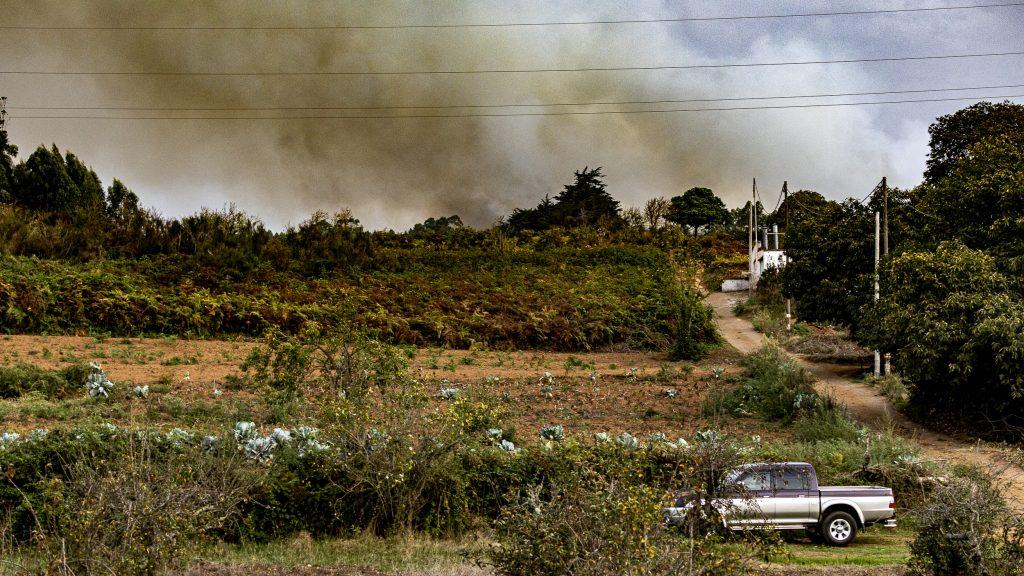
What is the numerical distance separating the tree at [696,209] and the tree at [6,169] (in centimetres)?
5222

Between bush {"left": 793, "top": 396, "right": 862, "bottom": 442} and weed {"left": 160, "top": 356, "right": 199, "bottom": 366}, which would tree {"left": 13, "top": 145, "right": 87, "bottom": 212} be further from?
bush {"left": 793, "top": 396, "right": 862, "bottom": 442}

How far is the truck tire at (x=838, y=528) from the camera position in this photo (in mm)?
10617

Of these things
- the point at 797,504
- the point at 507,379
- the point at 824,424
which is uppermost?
the point at 507,379

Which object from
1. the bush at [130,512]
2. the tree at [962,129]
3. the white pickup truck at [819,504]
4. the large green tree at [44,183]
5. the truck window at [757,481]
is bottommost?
the white pickup truck at [819,504]

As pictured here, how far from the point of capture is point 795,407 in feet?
56.1

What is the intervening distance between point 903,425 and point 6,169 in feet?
145

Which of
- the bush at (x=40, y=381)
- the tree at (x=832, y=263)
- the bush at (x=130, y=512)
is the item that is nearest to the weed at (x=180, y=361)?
Result: the bush at (x=40, y=381)

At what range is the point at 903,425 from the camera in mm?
18891

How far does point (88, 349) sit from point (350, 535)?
628 inches

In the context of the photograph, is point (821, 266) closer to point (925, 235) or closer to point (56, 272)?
point (925, 235)

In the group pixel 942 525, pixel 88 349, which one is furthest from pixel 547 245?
pixel 942 525

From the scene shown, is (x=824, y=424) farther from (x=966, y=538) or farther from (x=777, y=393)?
(x=966, y=538)

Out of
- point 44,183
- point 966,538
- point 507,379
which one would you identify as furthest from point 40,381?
point 44,183

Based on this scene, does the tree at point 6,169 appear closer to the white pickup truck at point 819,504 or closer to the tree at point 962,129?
the white pickup truck at point 819,504
